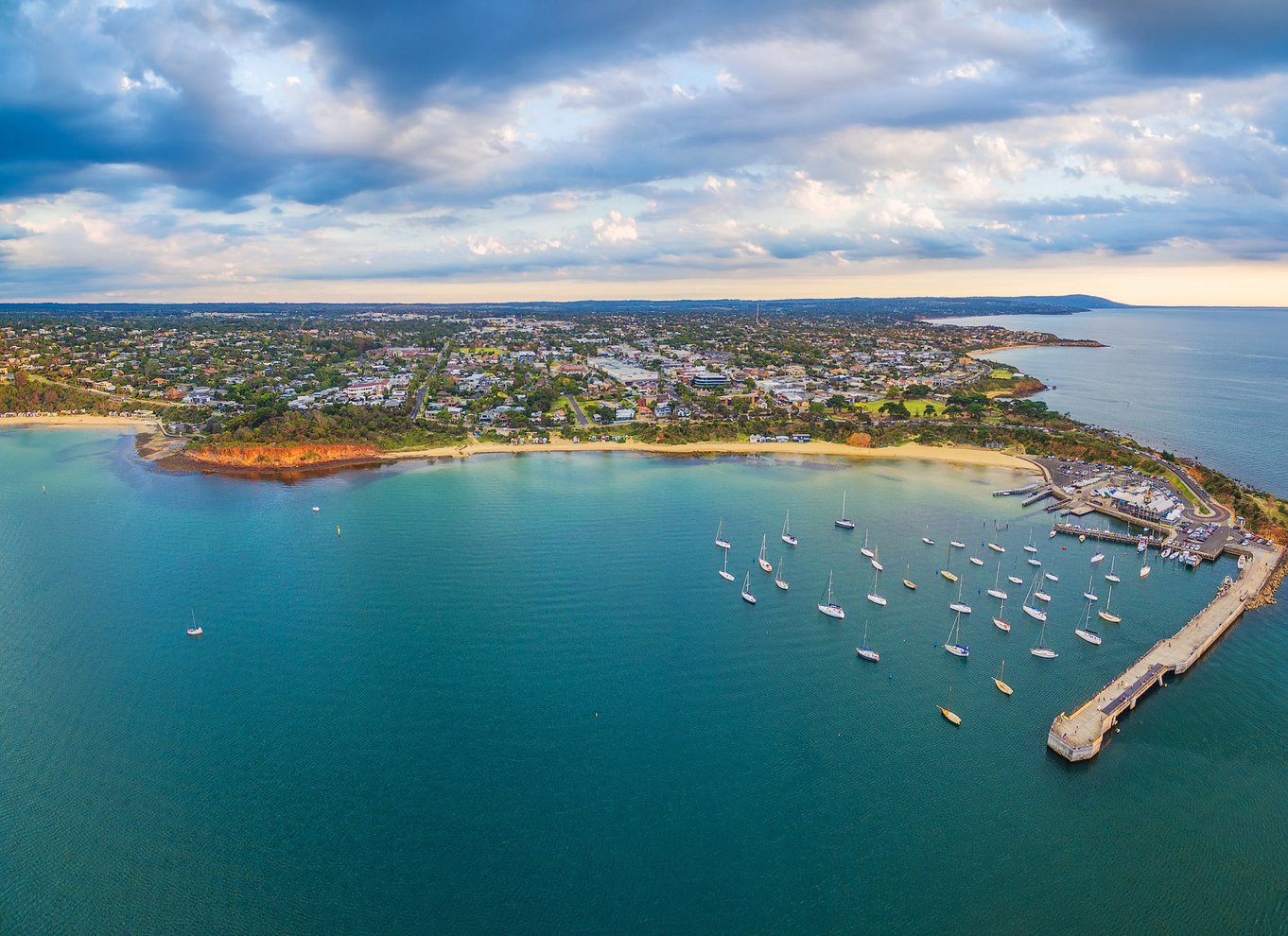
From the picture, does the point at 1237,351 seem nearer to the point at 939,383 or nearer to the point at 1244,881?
the point at 939,383

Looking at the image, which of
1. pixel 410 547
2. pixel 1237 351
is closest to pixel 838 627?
pixel 410 547

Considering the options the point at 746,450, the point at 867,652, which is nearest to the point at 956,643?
the point at 867,652

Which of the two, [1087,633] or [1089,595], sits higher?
[1089,595]

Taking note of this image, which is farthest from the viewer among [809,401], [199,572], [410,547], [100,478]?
[809,401]

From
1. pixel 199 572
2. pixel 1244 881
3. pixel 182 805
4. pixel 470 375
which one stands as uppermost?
pixel 470 375

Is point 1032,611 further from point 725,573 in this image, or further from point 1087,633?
point 725,573
